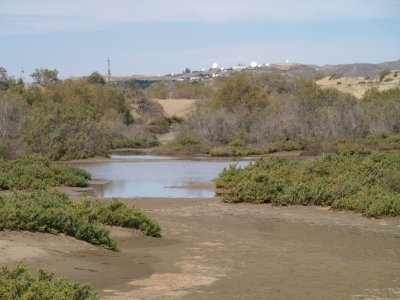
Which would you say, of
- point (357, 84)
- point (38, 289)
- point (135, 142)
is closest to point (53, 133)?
point (135, 142)

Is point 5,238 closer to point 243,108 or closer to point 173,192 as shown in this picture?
point 173,192

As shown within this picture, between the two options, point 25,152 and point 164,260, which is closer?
point 164,260

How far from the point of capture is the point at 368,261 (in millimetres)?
13844

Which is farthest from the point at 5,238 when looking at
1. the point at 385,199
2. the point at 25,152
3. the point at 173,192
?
the point at 25,152

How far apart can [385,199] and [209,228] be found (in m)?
5.34

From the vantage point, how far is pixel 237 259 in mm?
13531

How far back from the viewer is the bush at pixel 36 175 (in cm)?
2502

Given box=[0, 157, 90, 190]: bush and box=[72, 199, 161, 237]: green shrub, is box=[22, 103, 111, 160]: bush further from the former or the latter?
box=[72, 199, 161, 237]: green shrub

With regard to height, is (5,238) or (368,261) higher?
(5,238)

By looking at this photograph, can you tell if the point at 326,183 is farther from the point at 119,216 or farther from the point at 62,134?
the point at 62,134

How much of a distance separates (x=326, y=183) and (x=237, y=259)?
1141 centimetres

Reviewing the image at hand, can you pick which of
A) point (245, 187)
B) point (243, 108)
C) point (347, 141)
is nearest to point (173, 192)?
point (245, 187)

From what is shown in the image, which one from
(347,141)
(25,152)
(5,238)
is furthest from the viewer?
(347,141)

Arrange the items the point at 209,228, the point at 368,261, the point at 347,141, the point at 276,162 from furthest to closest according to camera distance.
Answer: the point at 347,141, the point at 276,162, the point at 209,228, the point at 368,261
